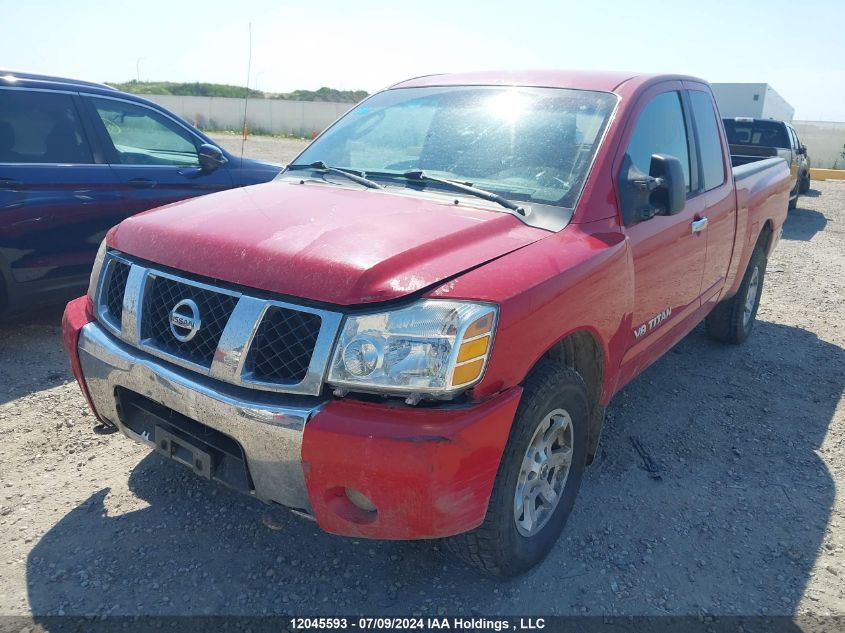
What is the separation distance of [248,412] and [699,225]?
2780mm

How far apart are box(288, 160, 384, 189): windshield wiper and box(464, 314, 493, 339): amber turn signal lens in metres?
1.25

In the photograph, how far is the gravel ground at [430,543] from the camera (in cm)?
250

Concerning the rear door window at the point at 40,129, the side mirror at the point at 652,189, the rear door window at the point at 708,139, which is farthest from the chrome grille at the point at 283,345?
the rear door window at the point at 40,129

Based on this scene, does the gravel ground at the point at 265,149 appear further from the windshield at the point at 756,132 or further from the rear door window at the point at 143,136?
the rear door window at the point at 143,136

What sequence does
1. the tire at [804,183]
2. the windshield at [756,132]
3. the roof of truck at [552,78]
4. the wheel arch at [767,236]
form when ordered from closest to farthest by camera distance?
the roof of truck at [552,78] → the wheel arch at [767,236] → the windshield at [756,132] → the tire at [804,183]

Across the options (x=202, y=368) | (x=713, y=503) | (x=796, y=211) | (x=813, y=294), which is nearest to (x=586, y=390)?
(x=713, y=503)

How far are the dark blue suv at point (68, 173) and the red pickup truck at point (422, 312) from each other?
201cm

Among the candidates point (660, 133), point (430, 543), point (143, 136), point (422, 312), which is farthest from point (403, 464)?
point (143, 136)

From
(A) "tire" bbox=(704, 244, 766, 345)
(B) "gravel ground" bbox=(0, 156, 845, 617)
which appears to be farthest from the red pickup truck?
(A) "tire" bbox=(704, 244, 766, 345)

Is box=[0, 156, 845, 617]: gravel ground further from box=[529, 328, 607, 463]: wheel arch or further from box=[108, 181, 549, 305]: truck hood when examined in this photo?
box=[108, 181, 549, 305]: truck hood

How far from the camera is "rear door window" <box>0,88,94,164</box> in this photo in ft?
15.0

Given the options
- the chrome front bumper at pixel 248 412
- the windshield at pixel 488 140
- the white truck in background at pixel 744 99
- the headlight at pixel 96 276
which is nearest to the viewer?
the chrome front bumper at pixel 248 412

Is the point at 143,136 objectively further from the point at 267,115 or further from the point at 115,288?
the point at 267,115

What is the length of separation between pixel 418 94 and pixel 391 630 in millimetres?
2729
